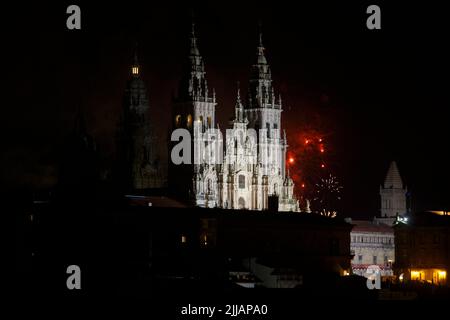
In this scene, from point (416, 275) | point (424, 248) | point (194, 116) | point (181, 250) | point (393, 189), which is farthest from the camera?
point (393, 189)

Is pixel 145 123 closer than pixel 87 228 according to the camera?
No

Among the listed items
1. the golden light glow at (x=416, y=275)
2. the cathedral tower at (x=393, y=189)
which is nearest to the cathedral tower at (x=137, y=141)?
the cathedral tower at (x=393, y=189)

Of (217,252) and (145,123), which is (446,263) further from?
(145,123)

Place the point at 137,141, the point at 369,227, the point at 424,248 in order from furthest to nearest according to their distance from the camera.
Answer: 1. the point at 369,227
2. the point at 137,141
3. the point at 424,248

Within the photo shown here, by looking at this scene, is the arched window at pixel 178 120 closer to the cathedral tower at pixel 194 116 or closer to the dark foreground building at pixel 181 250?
the cathedral tower at pixel 194 116

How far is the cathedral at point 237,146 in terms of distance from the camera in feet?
451

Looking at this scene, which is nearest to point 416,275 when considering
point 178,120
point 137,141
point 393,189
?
point 178,120

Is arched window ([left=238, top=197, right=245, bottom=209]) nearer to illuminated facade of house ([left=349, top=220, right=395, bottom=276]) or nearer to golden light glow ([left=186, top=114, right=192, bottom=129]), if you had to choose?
golden light glow ([left=186, top=114, right=192, bottom=129])

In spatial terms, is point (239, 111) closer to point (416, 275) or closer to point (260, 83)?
point (260, 83)

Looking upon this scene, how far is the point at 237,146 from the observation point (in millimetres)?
141375

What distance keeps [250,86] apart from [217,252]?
4491cm
